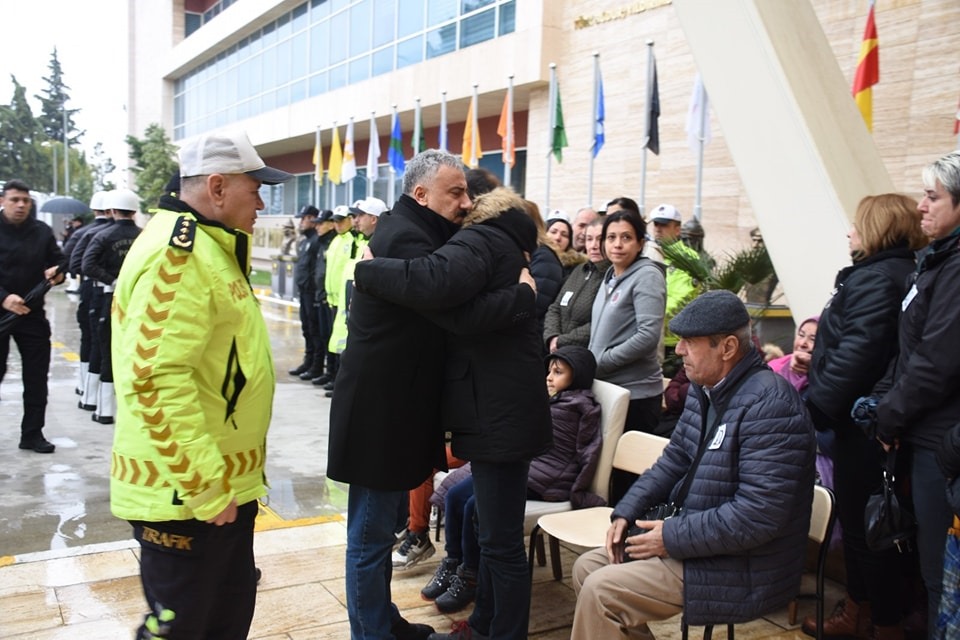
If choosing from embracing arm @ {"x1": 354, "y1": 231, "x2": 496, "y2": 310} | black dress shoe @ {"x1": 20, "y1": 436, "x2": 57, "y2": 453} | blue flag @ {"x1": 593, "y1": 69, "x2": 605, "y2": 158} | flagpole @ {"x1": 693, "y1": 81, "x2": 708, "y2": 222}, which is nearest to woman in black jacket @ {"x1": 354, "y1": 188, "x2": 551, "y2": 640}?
embracing arm @ {"x1": 354, "y1": 231, "x2": 496, "y2": 310}

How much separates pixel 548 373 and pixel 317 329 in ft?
21.2

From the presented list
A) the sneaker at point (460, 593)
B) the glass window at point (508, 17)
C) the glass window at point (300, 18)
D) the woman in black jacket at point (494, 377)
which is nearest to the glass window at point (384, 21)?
the glass window at point (300, 18)

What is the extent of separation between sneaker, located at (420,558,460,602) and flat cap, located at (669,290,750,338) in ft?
5.67

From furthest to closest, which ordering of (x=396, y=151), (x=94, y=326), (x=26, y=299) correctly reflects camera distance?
(x=396, y=151) → (x=94, y=326) → (x=26, y=299)

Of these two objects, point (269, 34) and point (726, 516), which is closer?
point (726, 516)

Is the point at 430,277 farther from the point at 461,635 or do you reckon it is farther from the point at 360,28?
the point at 360,28

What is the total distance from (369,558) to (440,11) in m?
18.9

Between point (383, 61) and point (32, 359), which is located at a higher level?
point (383, 61)

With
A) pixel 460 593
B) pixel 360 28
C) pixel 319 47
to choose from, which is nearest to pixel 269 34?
pixel 319 47

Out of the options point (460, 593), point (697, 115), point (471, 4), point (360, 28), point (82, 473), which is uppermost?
point (360, 28)

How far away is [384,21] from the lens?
73.3ft

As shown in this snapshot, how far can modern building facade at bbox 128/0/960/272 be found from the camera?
9656mm

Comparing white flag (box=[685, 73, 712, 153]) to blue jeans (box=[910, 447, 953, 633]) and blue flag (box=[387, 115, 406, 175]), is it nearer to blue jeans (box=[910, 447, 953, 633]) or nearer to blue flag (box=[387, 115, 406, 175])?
blue flag (box=[387, 115, 406, 175])

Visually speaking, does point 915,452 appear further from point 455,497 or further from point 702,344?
point 455,497
